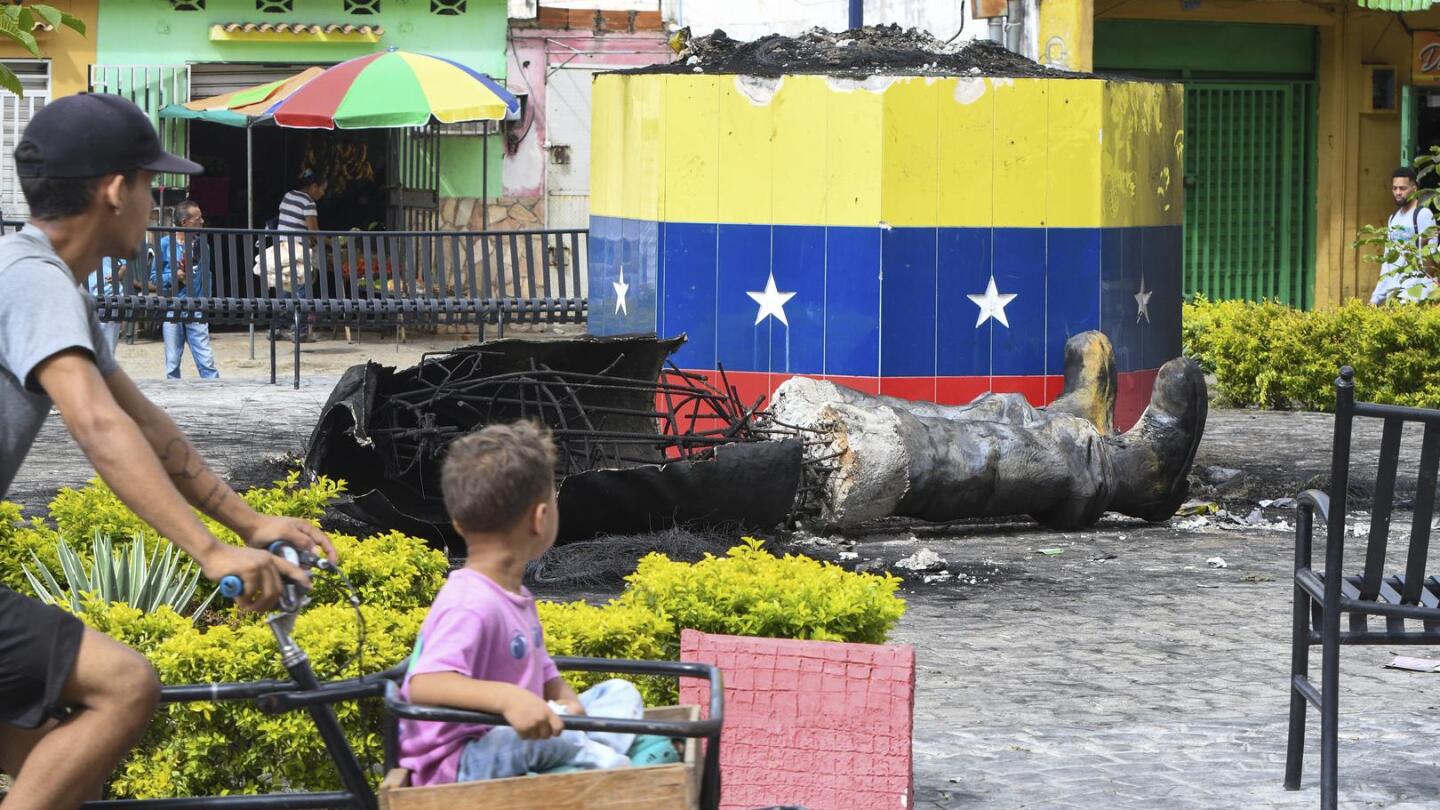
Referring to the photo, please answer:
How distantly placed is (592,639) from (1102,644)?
2884mm

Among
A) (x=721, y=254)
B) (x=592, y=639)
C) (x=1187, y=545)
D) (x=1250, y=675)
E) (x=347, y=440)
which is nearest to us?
(x=592, y=639)

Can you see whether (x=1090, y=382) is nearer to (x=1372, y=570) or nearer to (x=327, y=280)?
(x=1372, y=570)

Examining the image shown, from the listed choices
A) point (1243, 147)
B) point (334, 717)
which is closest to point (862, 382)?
point (334, 717)

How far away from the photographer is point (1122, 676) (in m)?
6.64

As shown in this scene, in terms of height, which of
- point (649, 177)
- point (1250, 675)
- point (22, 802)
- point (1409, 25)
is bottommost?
point (1250, 675)

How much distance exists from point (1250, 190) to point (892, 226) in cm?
1084

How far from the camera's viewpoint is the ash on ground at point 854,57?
1018cm

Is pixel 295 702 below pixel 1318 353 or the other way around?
below

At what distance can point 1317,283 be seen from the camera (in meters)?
20.0

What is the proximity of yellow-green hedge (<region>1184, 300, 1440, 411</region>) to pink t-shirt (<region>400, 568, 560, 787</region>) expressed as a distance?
37.5 feet

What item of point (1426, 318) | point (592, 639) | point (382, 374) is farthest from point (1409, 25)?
point (592, 639)

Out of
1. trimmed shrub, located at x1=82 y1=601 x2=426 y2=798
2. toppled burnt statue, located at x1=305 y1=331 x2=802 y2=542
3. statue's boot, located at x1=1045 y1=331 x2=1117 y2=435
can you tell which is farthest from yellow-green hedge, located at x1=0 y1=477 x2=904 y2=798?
statue's boot, located at x1=1045 y1=331 x2=1117 y2=435

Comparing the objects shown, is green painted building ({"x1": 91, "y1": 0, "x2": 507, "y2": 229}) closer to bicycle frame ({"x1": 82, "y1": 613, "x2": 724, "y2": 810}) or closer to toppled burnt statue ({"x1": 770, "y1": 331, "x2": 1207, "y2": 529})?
toppled burnt statue ({"x1": 770, "y1": 331, "x2": 1207, "y2": 529})

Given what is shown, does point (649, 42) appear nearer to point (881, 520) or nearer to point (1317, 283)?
point (1317, 283)
